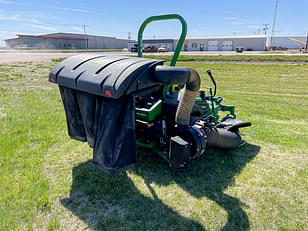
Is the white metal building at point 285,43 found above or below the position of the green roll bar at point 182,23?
above

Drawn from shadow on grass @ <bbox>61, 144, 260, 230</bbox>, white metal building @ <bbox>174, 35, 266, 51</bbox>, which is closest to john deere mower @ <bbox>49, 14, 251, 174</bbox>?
shadow on grass @ <bbox>61, 144, 260, 230</bbox>

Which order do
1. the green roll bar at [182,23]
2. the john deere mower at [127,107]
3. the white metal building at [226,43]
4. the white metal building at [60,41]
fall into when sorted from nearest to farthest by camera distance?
the john deere mower at [127,107] → the green roll bar at [182,23] → the white metal building at [226,43] → the white metal building at [60,41]

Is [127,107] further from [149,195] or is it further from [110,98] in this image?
[149,195]

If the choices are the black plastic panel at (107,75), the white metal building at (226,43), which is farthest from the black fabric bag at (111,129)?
the white metal building at (226,43)

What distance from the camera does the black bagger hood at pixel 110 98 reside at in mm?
2105

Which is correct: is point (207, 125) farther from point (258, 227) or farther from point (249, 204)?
point (258, 227)

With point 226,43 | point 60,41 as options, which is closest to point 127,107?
point 226,43

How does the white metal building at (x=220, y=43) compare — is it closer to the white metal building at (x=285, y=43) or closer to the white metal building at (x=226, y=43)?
the white metal building at (x=226, y=43)

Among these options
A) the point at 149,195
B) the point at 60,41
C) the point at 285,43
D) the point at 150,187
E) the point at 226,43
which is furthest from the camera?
the point at 60,41

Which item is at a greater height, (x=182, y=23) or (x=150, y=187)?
(x=182, y=23)

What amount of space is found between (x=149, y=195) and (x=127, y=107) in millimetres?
1177

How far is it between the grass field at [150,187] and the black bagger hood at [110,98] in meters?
0.56

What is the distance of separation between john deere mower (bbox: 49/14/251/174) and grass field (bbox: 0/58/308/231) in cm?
45

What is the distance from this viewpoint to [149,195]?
2.73m
